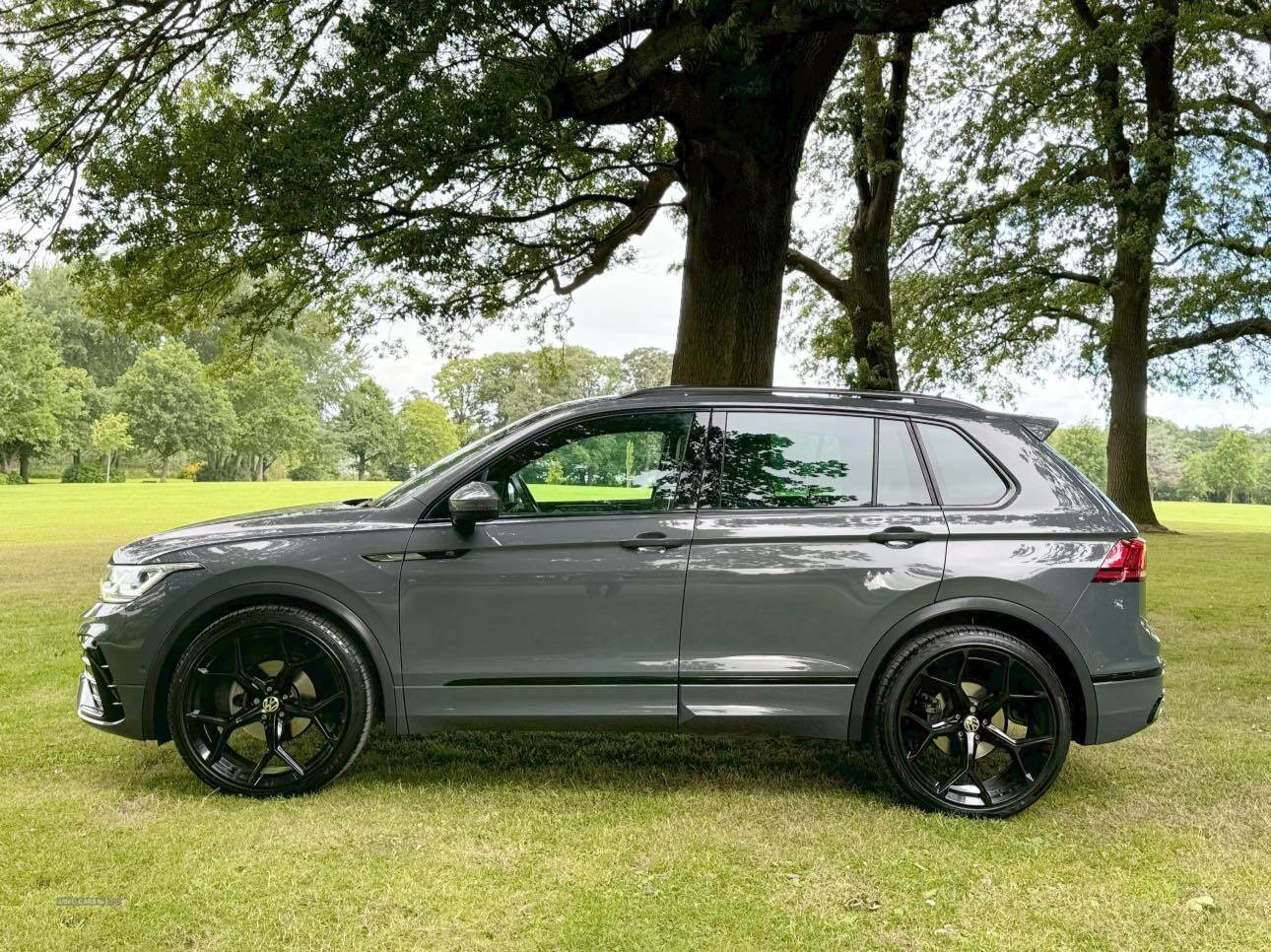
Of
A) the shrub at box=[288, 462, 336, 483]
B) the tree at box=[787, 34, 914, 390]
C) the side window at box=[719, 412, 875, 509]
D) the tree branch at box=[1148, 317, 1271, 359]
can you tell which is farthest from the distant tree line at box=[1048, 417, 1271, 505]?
the side window at box=[719, 412, 875, 509]

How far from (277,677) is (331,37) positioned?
9.10 m

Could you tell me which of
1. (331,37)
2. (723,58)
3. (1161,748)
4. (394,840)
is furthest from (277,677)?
(331,37)

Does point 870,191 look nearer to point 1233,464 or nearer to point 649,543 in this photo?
point 649,543

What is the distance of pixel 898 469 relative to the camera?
4391mm

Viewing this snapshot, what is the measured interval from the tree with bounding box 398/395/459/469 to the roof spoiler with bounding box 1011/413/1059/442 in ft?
215

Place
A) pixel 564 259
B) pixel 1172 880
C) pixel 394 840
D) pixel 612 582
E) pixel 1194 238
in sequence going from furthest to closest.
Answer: pixel 1194 238, pixel 564 259, pixel 612 582, pixel 394 840, pixel 1172 880

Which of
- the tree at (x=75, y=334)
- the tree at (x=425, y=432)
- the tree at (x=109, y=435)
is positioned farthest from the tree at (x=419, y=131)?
the tree at (x=75, y=334)

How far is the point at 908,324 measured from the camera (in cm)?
2381

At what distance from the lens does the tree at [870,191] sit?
1722 centimetres

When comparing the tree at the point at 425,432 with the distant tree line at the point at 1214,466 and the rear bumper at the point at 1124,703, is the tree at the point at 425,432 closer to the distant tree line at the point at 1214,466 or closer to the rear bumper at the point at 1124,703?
the distant tree line at the point at 1214,466

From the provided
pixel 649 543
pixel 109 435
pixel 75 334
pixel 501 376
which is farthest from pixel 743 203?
pixel 75 334

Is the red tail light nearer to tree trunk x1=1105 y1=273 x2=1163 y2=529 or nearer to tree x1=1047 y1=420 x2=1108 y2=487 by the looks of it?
tree trunk x1=1105 y1=273 x2=1163 y2=529

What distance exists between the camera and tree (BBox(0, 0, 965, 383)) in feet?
26.9

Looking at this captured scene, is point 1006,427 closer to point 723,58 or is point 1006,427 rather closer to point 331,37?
point 723,58
